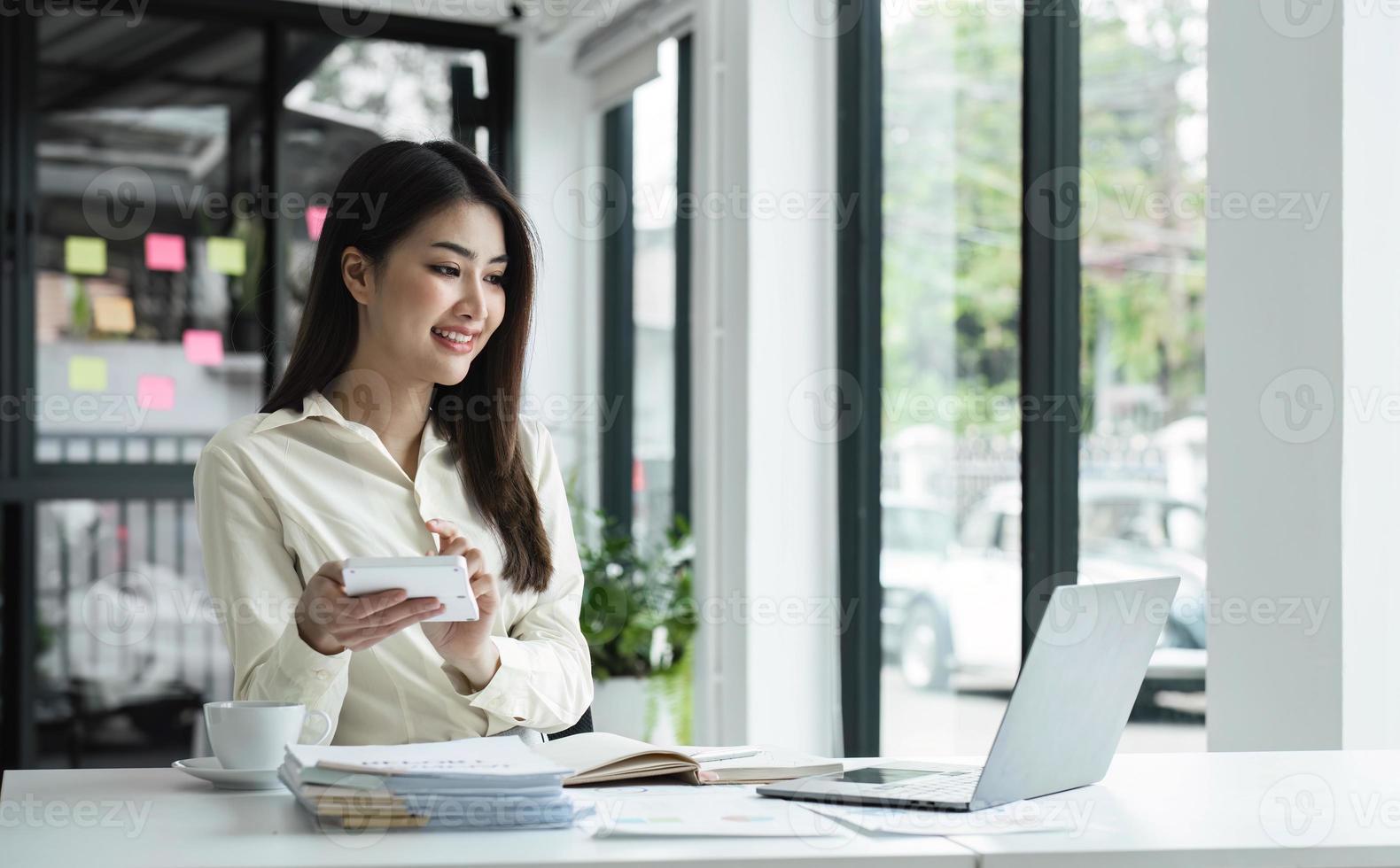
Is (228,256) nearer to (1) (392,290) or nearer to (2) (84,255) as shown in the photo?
(2) (84,255)

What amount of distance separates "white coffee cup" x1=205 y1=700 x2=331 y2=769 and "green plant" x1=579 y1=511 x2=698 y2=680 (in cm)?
219

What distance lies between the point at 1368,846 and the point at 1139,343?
4320 mm

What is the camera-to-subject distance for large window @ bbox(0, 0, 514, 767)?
13.0 feet

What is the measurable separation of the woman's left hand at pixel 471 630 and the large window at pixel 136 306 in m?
2.54

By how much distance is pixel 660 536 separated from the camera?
4.26m

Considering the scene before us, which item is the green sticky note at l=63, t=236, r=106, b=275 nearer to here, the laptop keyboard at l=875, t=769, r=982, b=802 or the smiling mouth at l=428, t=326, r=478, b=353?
the smiling mouth at l=428, t=326, r=478, b=353

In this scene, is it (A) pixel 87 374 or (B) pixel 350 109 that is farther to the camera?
(B) pixel 350 109

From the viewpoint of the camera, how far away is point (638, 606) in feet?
12.1

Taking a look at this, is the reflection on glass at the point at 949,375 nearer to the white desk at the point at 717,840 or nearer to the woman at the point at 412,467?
the woman at the point at 412,467

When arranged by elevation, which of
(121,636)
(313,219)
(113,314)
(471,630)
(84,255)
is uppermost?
(313,219)

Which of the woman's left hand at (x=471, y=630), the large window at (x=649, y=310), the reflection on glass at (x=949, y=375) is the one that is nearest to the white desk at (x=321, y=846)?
the woman's left hand at (x=471, y=630)

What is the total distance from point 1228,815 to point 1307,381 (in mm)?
907

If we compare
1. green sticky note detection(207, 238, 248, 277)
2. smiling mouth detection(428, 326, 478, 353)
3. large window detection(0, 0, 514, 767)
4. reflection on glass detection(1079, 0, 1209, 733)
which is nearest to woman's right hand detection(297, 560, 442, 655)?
smiling mouth detection(428, 326, 478, 353)

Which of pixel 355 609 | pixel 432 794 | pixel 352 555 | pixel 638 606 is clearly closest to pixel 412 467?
pixel 352 555
